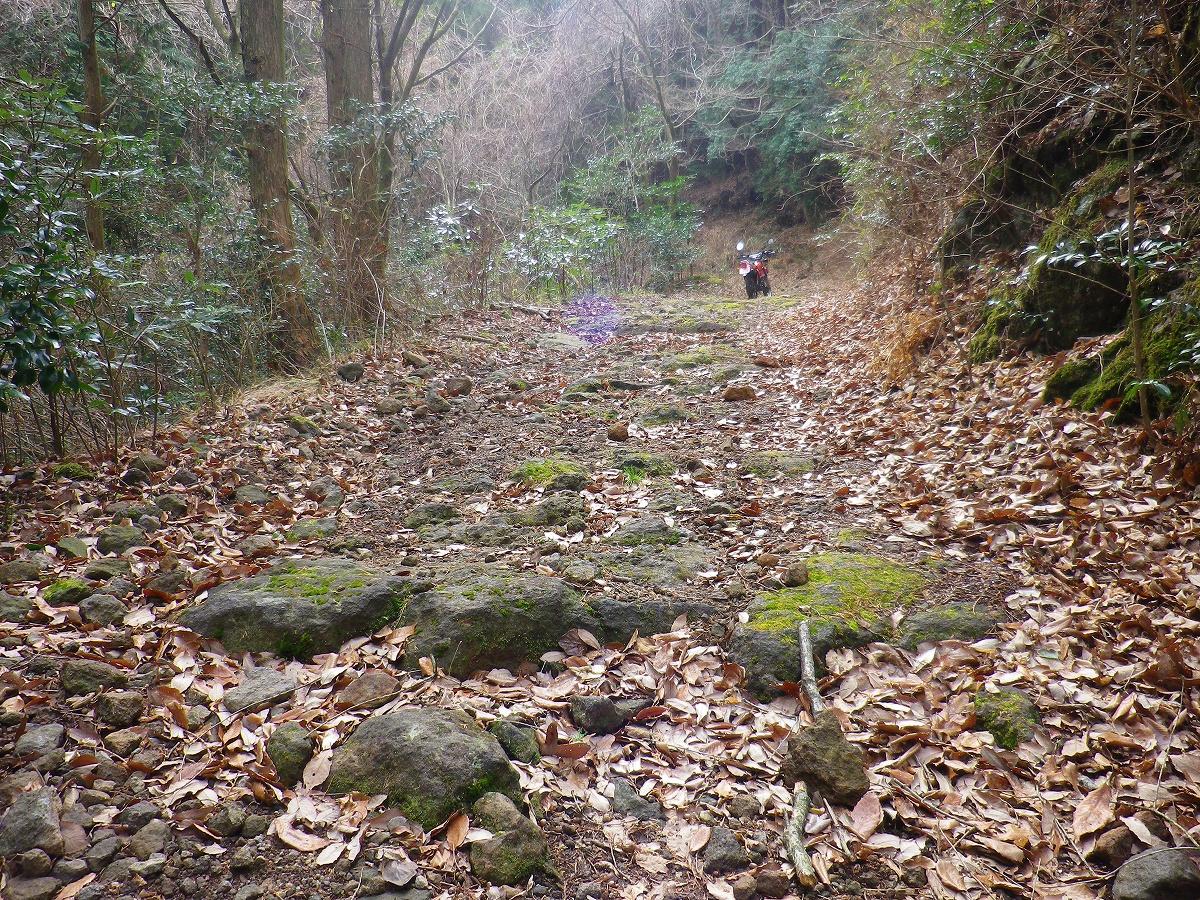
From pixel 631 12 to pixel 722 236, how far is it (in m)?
7.62

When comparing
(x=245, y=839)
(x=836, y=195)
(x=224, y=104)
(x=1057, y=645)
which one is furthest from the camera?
(x=836, y=195)

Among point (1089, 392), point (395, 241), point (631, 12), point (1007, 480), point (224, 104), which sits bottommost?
point (1007, 480)

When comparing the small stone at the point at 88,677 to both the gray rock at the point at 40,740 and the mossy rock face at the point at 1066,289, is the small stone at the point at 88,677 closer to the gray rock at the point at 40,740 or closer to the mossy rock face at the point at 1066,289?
the gray rock at the point at 40,740

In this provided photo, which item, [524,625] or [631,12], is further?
[631,12]

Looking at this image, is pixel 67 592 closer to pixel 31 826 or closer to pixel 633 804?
pixel 31 826

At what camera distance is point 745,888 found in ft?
6.95

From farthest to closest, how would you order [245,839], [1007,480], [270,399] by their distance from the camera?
[270,399]
[1007,480]
[245,839]

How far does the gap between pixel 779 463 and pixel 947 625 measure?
215cm

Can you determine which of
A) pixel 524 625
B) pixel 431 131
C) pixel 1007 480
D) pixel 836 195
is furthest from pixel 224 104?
pixel 836 195

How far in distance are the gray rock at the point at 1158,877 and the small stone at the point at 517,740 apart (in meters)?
1.82

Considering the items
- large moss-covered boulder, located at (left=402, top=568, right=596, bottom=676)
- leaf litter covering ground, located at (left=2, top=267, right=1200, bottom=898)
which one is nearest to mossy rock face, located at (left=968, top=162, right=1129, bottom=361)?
leaf litter covering ground, located at (left=2, top=267, right=1200, bottom=898)

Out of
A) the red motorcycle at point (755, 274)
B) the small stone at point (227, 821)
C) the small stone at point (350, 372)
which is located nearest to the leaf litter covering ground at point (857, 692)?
the small stone at point (227, 821)

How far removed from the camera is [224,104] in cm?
684

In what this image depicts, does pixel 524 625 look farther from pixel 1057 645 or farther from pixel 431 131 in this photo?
pixel 431 131
